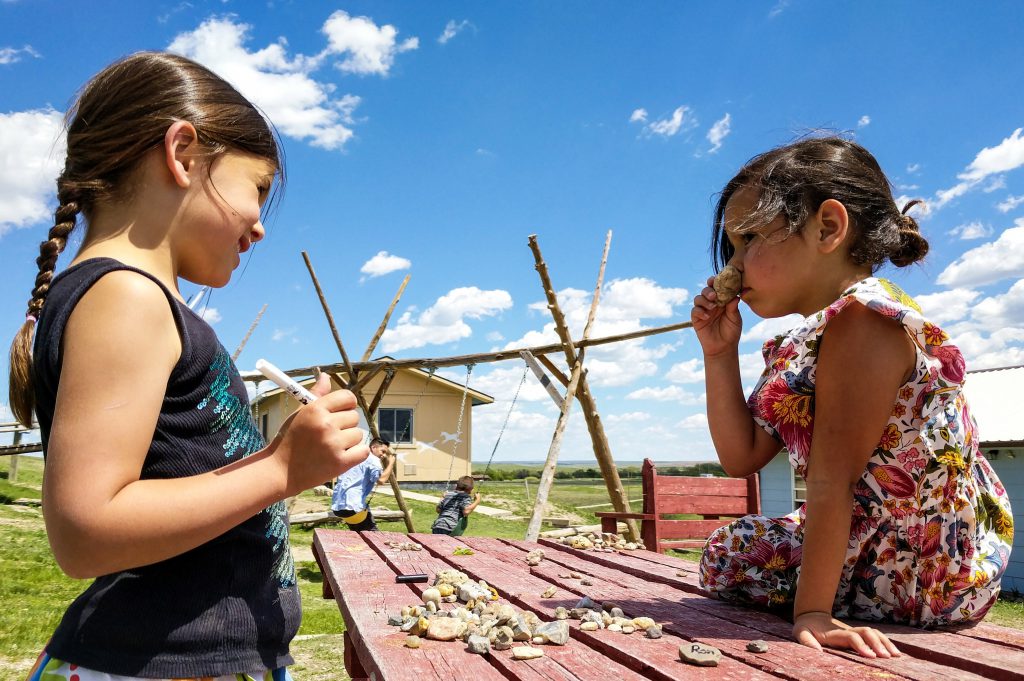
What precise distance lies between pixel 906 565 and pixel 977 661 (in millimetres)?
397

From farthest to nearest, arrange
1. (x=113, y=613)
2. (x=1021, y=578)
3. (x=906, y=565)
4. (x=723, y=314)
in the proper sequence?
(x=1021, y=578) → (x=723, y=314) → (x=906, y=565) → (x=113, y=613)

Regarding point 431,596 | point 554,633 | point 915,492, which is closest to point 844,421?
point 915,492

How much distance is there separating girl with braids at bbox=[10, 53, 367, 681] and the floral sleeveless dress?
1081 millimetres

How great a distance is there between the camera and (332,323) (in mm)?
11344

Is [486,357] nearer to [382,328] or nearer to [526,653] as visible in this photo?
[382,328]

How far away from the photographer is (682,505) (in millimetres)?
7219

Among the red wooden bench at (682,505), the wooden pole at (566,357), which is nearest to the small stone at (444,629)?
the red wooden bench at (682,505)

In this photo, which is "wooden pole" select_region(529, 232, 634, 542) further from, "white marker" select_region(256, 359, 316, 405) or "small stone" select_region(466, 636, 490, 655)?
Result: "white marker" select_region(256, 359, 316, 405)

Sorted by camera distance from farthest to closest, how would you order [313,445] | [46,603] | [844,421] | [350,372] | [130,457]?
[350,372]
[46,603]
[844,421]
[313,445]
[130,457]

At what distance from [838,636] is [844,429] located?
416mm

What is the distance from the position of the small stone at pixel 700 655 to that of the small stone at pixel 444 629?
461 millimetres

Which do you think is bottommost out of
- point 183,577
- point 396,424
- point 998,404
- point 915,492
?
point 183,577

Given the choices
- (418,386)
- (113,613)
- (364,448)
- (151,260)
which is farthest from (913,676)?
(418,386)

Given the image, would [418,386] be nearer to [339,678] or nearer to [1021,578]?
[1021,578]
